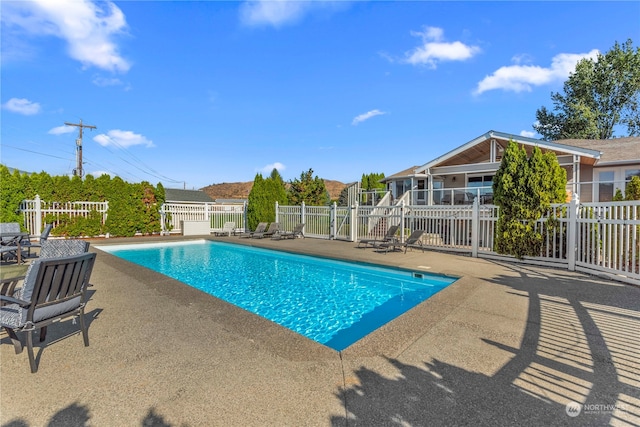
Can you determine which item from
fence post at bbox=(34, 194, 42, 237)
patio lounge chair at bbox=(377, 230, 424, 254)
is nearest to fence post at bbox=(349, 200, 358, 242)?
patio lounge chair at bbox=(377, 230, 424, 254)

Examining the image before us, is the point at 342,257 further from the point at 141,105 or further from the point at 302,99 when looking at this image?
the point at 141,105

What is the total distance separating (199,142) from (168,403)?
29.9 metres

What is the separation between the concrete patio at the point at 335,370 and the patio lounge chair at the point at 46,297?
1.21 ft

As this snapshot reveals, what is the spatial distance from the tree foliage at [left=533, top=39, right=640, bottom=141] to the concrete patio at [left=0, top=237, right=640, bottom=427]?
102ft

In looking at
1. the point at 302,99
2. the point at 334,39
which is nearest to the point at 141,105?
the point at 302,99

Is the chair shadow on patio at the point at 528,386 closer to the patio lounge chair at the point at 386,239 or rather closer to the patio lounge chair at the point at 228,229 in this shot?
the patio lounge chair at the point at 386,239

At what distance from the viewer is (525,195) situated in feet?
26.9

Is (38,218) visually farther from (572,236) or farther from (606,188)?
(606,188)

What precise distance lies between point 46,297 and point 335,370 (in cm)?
281

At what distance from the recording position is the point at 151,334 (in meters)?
3.50

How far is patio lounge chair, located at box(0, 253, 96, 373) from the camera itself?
8.81 ft

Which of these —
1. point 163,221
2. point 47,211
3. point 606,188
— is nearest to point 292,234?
point 163,221

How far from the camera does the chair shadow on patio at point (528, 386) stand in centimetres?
206

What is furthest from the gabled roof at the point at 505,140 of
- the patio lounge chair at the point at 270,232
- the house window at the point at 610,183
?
the patio lounge chair at the point at 270,232
